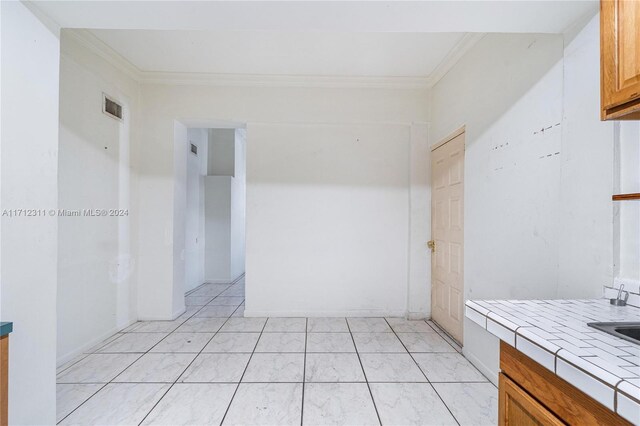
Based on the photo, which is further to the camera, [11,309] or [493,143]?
[493,143]

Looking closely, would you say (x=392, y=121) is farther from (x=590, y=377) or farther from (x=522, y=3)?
(x=590, y=377)

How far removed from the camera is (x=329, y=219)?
354 centimetres

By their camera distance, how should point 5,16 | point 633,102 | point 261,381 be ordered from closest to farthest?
point 633,102
point 5,16
point 261,381

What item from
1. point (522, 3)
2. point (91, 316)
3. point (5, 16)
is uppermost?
point (522, 3)

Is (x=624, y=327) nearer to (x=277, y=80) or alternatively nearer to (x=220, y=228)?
(x=277, y=80)

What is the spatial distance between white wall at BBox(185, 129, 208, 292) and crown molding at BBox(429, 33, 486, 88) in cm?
383

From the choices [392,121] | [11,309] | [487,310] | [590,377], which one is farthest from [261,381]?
[392,121]

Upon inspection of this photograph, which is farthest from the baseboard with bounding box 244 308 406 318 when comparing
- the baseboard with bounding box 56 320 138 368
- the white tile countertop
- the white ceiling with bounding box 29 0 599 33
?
the white ceiling with bounding box 29 0 599 33

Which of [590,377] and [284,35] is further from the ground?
[284,35]

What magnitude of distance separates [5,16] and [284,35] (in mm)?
1866

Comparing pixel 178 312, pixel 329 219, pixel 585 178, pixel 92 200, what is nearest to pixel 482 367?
pixel 585 178

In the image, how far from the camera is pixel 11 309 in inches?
54.2

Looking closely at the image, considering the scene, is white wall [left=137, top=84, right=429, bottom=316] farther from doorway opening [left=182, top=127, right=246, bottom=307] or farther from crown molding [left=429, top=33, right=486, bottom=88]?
A: doorway opening [left=182, top=127, right=246, bottom=307]

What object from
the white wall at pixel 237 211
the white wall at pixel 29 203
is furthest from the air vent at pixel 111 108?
the white wall at pixel 237 211
